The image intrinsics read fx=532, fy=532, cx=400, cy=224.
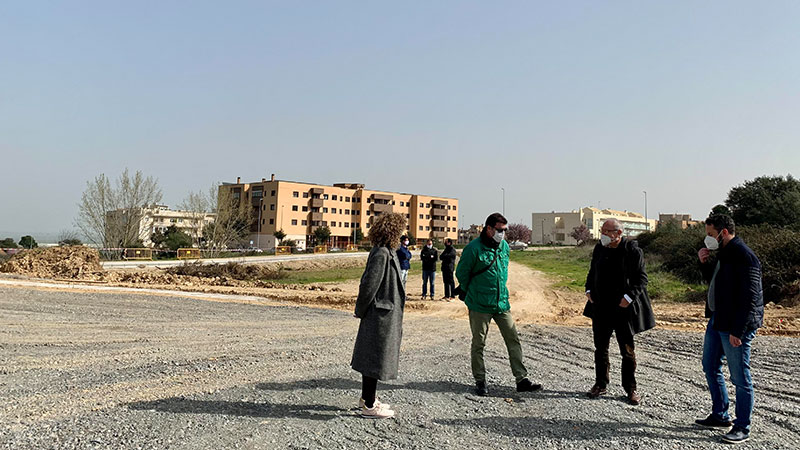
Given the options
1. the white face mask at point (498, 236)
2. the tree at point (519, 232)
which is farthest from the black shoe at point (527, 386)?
the tree at point (519, 232)

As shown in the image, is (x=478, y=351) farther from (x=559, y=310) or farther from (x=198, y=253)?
(x=198, y=253)

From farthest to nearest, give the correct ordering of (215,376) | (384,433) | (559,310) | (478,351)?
(559,310)
(215,376)
(478,351)
(384,433)

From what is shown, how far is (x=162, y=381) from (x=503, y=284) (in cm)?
419

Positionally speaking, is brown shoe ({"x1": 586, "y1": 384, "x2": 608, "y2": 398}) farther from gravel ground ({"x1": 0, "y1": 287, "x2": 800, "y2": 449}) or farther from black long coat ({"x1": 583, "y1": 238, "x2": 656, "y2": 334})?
black long coat ({"x1": 583, "y1": 238, "x2": 656, "y2": 334})

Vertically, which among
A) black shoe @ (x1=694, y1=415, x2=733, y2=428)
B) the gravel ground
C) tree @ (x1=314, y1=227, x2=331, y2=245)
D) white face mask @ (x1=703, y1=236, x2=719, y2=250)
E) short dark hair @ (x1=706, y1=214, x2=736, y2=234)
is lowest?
the gravel ground

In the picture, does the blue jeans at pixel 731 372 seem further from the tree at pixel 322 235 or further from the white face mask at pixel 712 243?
the tree at pixel 322 235

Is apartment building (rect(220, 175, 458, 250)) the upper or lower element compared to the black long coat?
upper

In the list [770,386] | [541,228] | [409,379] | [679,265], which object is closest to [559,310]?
[770,386]

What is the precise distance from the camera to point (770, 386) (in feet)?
22.2

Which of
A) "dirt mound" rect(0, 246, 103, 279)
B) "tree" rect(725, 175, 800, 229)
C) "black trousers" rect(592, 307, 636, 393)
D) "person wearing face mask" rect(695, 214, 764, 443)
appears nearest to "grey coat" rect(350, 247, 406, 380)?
"black trousers" rect(592, 307, 636, 393)

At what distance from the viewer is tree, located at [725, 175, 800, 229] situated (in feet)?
109

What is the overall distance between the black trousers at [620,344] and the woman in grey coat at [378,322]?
2.28 m

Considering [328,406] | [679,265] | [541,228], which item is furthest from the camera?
[541,228]

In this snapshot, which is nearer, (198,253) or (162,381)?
(162,381)
